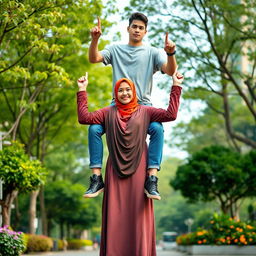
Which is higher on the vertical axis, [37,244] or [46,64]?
[46,64]

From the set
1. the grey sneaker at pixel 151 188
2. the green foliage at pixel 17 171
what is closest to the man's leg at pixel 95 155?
the grey sneaker at pixel 151 188

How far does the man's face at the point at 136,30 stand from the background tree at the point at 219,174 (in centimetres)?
1718

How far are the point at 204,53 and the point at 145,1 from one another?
2825mm

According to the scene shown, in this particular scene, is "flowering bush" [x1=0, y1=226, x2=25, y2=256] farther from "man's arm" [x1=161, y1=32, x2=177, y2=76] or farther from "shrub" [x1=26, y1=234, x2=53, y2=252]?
"shrub" [x1=26, y1=234, x2=53, y2=252]

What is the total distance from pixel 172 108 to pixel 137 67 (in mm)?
809

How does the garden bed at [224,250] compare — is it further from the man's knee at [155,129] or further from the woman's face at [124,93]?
the woman's face at [124,93]

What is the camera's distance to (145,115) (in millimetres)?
6137

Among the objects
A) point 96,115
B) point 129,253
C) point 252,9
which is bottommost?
point 129,253

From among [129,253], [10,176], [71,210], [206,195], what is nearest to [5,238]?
[10,176]

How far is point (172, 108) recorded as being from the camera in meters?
6.05

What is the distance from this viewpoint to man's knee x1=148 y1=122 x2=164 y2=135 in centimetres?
611

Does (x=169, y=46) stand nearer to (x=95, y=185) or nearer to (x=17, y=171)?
(x=95, y=185)

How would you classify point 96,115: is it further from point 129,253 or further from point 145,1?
point 145,1

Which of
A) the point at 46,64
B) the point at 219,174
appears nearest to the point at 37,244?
the point at 219,174
